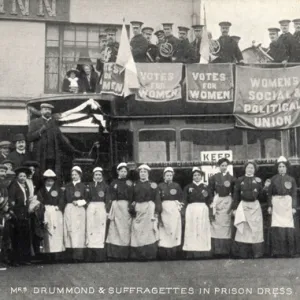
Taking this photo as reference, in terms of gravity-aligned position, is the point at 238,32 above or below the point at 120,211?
above

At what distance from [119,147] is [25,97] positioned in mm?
4752

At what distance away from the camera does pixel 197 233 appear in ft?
22.8

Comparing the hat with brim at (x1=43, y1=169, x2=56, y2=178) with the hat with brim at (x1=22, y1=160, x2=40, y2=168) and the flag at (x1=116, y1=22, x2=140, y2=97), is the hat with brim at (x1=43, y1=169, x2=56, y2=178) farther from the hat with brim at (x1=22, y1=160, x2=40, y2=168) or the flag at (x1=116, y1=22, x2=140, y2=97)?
the flag at (x1=116, y1=22, x2=140, y2=97)

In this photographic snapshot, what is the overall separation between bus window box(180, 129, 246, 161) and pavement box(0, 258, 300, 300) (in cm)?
159

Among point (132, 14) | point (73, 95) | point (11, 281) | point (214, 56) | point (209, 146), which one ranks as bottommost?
point (11, 281)

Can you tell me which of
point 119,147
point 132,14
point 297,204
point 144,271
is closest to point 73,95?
point 119,147

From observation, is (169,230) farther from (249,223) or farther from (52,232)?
(52,232)

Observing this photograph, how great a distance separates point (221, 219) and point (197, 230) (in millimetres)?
372

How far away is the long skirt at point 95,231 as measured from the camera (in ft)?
22.6

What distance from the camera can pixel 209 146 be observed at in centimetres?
750

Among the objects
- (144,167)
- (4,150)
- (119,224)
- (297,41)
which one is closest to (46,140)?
(4,150)

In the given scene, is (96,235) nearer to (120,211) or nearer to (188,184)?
(120,211)

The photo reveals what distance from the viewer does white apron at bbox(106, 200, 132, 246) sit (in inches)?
272

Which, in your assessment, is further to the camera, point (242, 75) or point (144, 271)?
point (242, 75)
